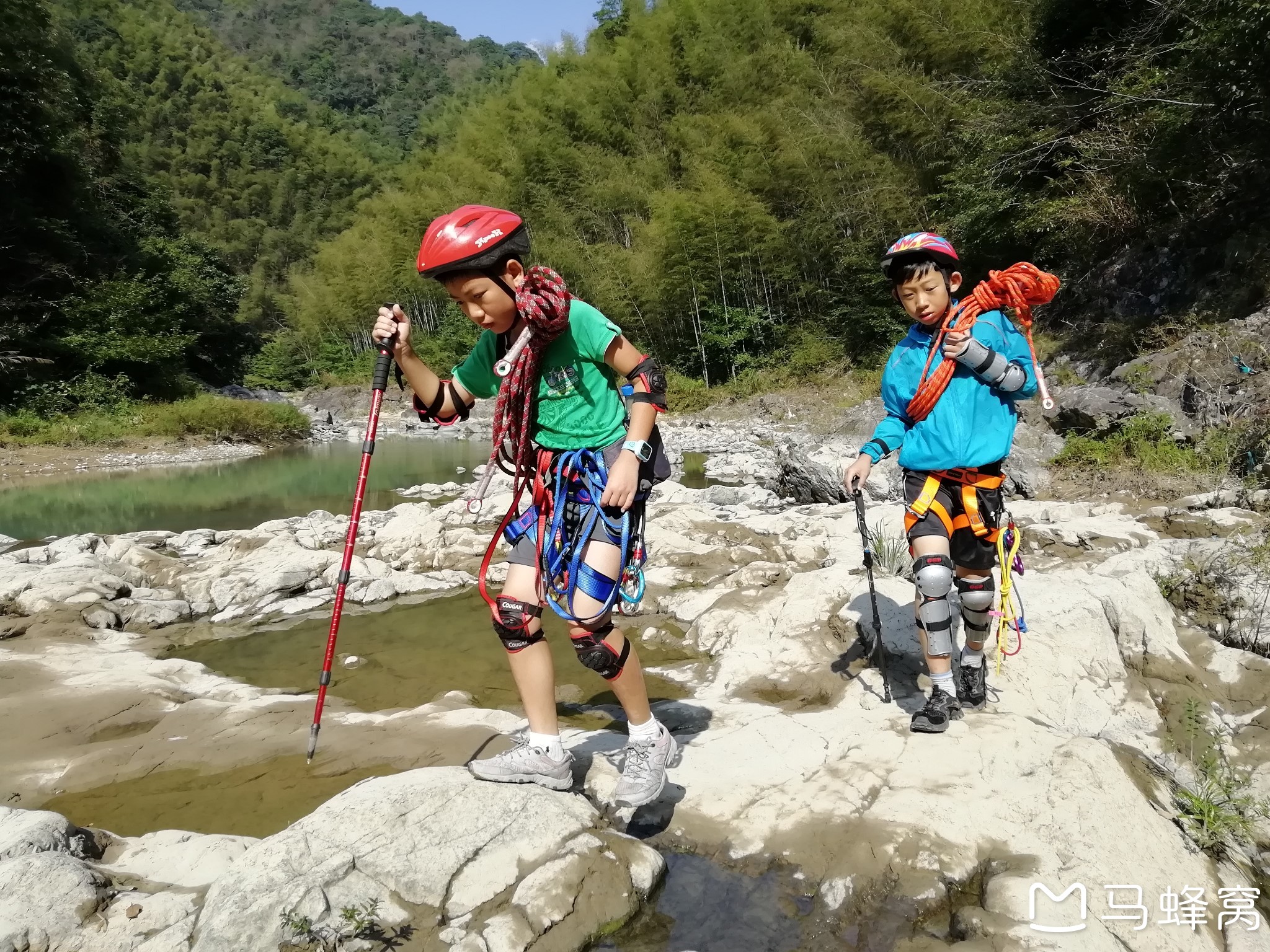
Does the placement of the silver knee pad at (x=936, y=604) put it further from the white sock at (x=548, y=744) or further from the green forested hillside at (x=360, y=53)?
the green forested hillside at (x=360, y=53)

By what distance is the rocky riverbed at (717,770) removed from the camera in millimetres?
1943

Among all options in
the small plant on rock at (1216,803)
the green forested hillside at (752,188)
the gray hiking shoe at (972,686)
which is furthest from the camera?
the green forested hillside at (752,188)

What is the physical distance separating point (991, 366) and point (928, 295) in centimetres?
40

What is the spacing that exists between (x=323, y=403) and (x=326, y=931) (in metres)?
39.3

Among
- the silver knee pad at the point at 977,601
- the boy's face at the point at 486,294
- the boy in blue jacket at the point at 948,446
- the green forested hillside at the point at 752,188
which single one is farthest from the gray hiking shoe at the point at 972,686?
the green forested hillside at the point at 752,188

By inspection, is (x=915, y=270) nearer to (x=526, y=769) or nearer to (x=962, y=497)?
(x=962, y=497)

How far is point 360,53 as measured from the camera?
115938 mm

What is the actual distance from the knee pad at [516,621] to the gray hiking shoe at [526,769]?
1.20 ft

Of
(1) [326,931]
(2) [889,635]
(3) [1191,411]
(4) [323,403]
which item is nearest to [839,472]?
(3) [1191,411]

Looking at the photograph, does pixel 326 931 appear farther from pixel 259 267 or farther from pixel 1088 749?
pixel 259 267

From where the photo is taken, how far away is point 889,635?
3852mm

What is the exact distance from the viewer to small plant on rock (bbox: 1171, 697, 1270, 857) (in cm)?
220

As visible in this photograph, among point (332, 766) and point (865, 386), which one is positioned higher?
point (865, 386)

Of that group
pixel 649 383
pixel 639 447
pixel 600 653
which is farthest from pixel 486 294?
pixel 600 653
